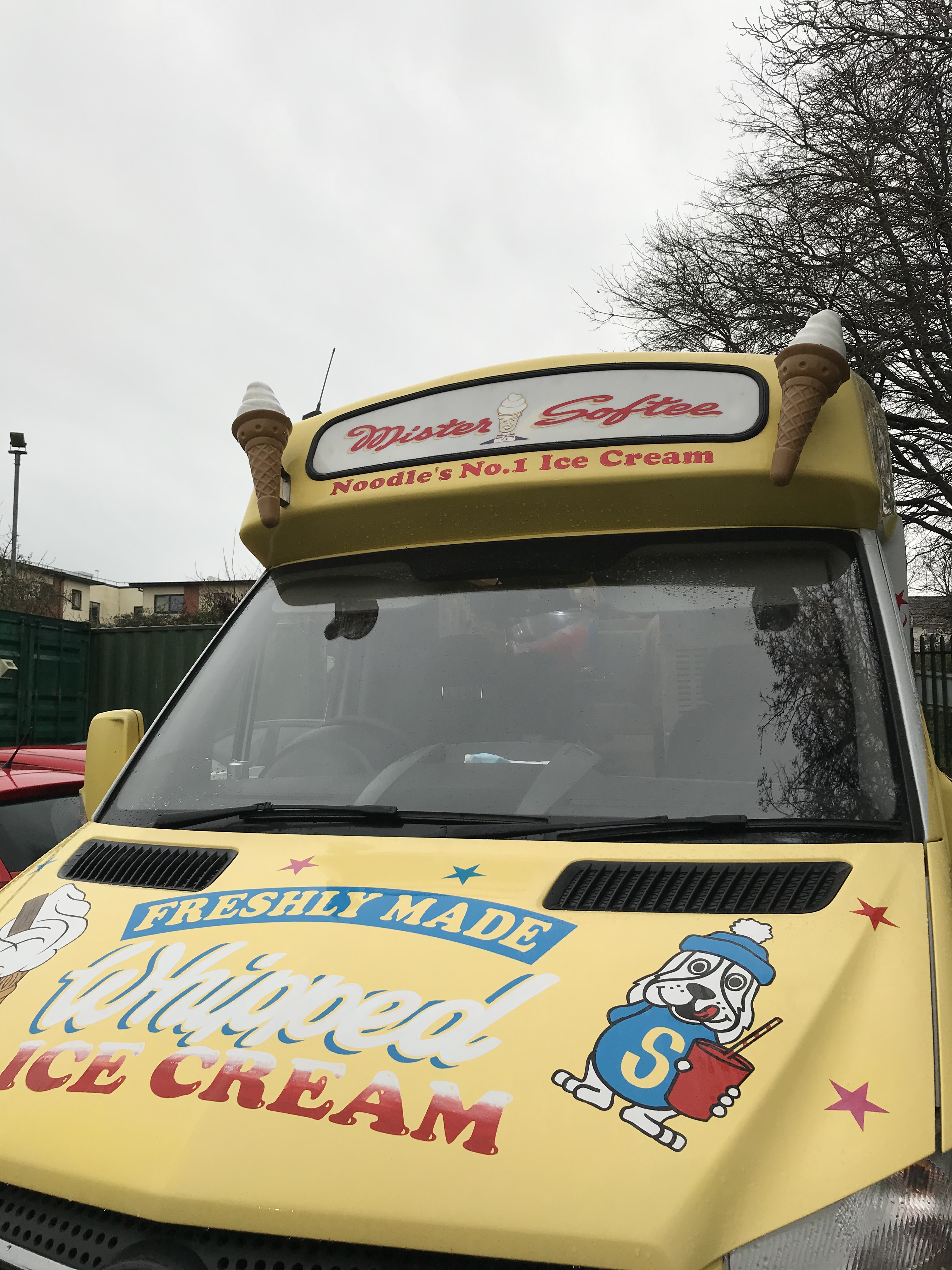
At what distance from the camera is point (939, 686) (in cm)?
1287

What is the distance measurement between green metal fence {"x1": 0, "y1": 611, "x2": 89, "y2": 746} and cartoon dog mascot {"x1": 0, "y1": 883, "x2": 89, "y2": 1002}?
14.5m

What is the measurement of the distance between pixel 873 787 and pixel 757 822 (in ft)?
0.82

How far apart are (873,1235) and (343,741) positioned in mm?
1610

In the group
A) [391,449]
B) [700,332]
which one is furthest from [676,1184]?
[700,332]

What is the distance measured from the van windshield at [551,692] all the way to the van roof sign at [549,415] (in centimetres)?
27

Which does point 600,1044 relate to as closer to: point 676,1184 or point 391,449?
point 676,1184

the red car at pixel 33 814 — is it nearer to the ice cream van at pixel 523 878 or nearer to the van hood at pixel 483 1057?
the ice cream van at pixel 523 878

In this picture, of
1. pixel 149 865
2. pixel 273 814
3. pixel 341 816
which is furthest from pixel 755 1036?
pixel 149 865

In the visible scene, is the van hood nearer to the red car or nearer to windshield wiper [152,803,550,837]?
windshield wiper [152,803,550,837]

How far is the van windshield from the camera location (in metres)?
2.14

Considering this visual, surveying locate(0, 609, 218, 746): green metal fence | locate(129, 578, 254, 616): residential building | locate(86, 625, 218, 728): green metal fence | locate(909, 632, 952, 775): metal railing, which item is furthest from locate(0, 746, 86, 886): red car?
locate(86, 625, 218, 728): green metal fence

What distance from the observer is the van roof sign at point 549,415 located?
2.52 metres

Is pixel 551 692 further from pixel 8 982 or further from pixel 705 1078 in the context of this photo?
pixel 8 982

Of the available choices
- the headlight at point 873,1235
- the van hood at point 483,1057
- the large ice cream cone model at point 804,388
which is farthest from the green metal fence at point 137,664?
the headlight at point 873,1235
